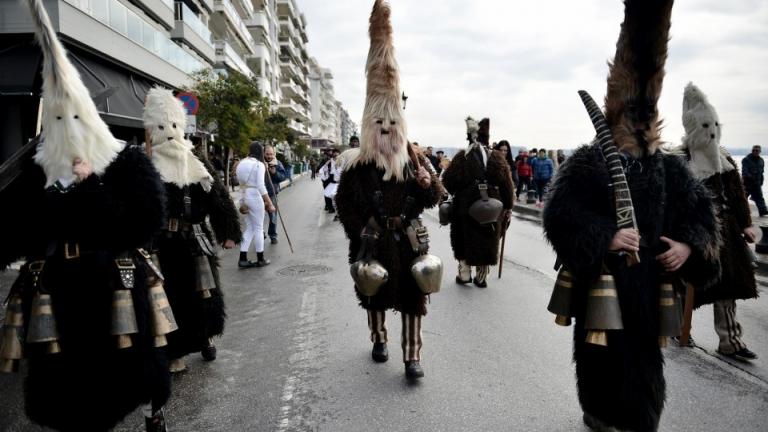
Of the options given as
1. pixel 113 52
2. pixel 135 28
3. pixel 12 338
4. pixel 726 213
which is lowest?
pixel 12 338

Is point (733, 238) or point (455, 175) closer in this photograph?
point (733, 238)

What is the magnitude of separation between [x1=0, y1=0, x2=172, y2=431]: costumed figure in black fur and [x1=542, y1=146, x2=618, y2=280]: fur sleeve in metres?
2.37

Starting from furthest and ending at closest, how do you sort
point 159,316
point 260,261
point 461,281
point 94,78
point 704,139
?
point 94,78, point 260,261, point 461,281, point 704,139, point 159,316

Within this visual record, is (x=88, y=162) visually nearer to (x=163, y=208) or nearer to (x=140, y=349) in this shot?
(x=163, y=208)

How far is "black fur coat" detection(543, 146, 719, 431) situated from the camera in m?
2.61

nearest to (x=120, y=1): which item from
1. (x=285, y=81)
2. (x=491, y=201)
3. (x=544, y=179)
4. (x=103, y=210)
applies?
(x=544, y=179)

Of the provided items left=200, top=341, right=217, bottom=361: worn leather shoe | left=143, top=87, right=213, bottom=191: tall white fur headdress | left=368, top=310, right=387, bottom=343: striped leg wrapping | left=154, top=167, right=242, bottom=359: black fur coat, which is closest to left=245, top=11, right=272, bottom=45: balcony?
left=143, top=87, right=213, bottom=191: tall white fur headdress

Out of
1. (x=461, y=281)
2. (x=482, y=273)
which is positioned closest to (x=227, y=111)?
(x=461, y=281)

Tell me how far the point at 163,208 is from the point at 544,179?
1612cm

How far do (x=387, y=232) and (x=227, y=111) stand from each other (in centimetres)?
1712

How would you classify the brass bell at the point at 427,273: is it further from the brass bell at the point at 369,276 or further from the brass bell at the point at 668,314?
the brass bell at the point at 668,314

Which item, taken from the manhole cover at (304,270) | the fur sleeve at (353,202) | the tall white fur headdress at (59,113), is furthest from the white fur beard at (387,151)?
the manhole cover at (304,270)

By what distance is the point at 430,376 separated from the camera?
157 inches

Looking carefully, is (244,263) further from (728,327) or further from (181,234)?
(728,327)
